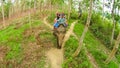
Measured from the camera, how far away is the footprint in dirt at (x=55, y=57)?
65.8 ft

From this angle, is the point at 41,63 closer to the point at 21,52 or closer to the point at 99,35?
the point at 21,52

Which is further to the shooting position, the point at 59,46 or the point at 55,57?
the point at 59,46

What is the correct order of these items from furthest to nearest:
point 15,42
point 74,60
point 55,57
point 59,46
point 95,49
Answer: point 15,42 → point 95,49 → point 59,46 → point 55,57 → point 74,60

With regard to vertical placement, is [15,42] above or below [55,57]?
above

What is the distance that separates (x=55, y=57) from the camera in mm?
21156

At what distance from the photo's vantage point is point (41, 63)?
20.1 meters

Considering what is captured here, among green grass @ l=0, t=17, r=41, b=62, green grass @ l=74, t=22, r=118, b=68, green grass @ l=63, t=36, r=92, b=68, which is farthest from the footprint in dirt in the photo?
green grass @ l=74, t=22, r=118, b=68

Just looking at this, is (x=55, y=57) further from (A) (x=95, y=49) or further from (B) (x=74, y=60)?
(A) (x=95, y=49)

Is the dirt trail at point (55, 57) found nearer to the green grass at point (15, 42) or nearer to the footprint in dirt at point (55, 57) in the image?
the footprint in dirt at point (55, 57)

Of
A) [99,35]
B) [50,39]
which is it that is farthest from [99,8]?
[50,39]

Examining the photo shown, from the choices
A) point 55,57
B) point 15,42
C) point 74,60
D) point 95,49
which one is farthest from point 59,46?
point 15,42

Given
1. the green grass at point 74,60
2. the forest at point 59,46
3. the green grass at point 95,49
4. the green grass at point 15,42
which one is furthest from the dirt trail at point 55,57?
the green grass at point 95,49

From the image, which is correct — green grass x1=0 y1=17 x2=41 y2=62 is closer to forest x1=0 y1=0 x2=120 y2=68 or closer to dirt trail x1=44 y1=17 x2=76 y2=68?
forest x1=0 y1=0 x2=120 y2=68

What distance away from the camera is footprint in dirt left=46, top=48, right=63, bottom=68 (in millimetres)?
20047
